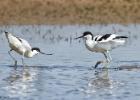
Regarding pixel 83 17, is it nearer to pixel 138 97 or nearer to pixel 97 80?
pixel 97 80

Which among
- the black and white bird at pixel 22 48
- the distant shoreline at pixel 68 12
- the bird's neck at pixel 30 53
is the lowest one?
the bird's neck at pixel 30 53

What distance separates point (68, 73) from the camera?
1555cm

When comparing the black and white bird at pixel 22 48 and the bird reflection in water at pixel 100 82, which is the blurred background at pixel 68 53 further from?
the black and white bird at pixel 22 48

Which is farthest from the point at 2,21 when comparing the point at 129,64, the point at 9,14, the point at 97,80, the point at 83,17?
the point at 97,80

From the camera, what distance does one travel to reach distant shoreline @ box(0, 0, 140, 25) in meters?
28.6

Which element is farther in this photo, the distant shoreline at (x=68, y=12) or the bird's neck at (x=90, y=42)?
the distant shoreline at (x=68, y=12)

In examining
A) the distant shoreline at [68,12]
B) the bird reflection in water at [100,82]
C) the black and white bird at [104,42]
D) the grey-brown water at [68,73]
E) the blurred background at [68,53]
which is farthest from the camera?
the distant shoreline at [68,12]

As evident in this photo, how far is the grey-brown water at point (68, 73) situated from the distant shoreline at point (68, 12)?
460 cm

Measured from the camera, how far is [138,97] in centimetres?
1223

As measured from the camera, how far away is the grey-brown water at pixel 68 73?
41.5ft

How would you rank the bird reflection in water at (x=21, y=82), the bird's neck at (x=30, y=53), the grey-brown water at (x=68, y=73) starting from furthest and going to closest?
the bird's neck at (x=30, y=53)
the bird reflection in water at (x=21, y=82)
the grey-brown water at (x=68, y=73)

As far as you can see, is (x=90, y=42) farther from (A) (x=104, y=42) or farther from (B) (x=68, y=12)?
(B) (x=68, y=12)

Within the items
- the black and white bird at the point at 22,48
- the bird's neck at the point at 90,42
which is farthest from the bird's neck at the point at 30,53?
the bird's neck at the point at 90,42

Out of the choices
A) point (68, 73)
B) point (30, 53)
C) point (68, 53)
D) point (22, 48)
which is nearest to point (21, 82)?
point (68, 73)
